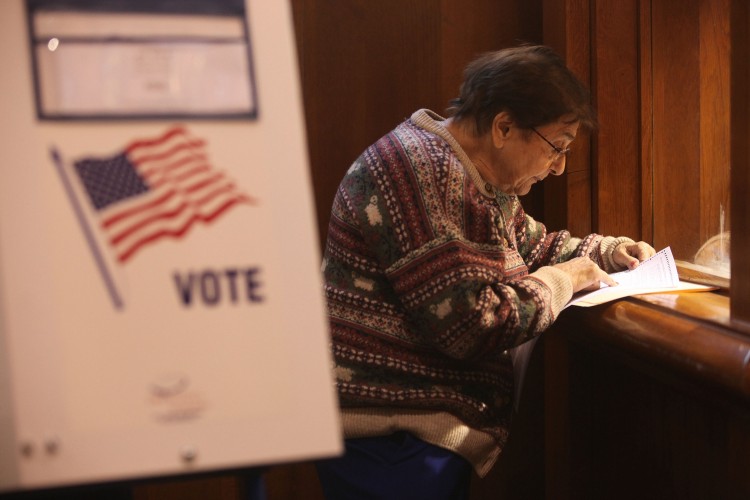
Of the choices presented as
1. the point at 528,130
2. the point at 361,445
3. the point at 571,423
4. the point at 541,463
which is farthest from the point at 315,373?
the point at 541,463

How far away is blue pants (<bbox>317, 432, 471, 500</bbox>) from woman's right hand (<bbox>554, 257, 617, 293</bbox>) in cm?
41

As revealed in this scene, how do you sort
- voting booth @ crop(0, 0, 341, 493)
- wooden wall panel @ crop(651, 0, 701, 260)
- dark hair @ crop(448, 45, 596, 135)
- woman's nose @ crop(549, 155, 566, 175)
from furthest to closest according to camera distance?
wooden wall panel @ crop(651, 0, 701, 260), woman's nose @ crop(549, 155, 566, 175), dark hair @ crop(448, 45, 596, 135), voting booth @ crop(0, 0, 341, 493)

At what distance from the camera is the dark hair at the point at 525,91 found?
1458 mm

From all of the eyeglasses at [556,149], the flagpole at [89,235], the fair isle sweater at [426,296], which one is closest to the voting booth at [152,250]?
the flagpole at [89,235]

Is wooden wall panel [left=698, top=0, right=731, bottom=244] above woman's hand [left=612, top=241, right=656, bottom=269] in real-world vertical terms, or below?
above

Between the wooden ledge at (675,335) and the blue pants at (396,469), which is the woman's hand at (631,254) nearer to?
the wooden ledge at (675,335)

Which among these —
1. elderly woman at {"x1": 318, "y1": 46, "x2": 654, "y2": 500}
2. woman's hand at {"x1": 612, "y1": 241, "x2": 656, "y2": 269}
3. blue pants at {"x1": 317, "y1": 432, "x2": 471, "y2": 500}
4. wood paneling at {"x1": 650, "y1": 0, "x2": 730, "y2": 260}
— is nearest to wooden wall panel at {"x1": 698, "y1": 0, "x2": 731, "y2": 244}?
wood paneling at {"x1": 650, "y1": 0, "x2": 730, "y2": 260}

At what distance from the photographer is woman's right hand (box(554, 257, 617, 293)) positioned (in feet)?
4.95

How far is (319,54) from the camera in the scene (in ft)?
6.57

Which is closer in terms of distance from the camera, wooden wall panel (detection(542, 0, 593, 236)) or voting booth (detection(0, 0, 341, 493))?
voting booth (detection(0, 0, 341, 493))

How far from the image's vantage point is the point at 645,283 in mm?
1603

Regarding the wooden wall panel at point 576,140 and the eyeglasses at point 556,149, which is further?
the wooden wall panel at point 576,140

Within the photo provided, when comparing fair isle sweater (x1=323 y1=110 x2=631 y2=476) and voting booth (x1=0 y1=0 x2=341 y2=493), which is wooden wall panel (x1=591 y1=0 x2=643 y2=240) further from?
voting booth (x1=0 y1=0 x2=341 y2=493)

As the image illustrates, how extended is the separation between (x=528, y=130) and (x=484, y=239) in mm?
255
